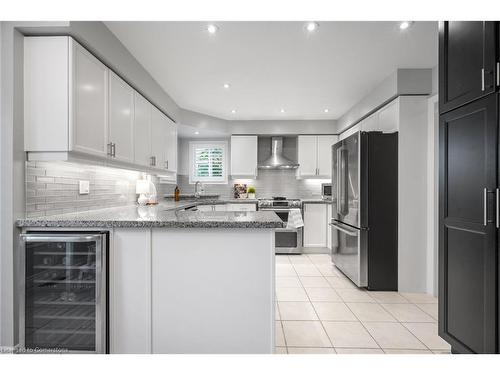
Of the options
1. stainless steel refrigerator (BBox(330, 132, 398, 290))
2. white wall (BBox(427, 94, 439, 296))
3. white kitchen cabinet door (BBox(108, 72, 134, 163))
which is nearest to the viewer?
white kitchen cabinet door (BBox(108, 72, 134, 163))

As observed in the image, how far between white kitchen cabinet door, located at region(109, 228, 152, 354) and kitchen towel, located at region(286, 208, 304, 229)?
339cm

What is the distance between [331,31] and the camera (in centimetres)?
230

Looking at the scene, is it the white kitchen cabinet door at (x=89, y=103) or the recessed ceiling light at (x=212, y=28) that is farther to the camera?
the recessed ceiling light at (x=212, y=28)

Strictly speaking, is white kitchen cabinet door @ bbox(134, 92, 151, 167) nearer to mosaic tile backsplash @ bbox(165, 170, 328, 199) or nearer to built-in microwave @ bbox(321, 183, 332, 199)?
mosaic tile backsplash @ bbox(165, 170, 328, 199)

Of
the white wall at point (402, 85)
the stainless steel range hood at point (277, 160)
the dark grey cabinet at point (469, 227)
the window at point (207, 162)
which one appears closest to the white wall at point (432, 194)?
the white wall at point (402, 85)

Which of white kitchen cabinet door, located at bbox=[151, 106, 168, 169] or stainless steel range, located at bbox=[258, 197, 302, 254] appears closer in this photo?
white kitchen cabinet door, located at bbox=[151, 106, 168, 169]

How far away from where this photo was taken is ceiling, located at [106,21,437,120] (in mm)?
2291

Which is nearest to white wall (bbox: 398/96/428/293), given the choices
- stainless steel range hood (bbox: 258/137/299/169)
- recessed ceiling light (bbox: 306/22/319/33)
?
recessed ceiling light (bbox: 306/22/319/33)

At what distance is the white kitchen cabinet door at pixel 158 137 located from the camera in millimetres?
3314

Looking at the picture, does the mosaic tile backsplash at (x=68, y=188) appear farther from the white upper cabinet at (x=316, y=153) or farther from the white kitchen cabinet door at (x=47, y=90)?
the white upper cabinet at (x=316, y=153)

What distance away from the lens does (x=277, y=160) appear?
5.42 meters

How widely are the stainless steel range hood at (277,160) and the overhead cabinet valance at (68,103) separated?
10.9 ft

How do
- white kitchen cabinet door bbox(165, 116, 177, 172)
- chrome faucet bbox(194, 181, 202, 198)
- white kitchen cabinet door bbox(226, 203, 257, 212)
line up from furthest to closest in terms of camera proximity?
1. chrome faucet bbox(194, 181, 202, 198)
2. white kitchen cabinet door bbox(226, 203, 257, 212)
3. white kitchen cabinet door bbox(165, 116, 177, 172)
